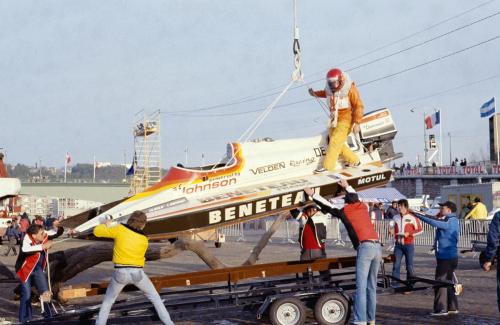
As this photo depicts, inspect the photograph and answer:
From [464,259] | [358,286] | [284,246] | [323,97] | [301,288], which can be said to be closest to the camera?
[358,286]

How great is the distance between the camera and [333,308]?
418 inches

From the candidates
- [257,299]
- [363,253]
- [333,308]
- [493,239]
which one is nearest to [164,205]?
[257,299]

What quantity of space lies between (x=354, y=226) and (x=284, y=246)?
20456 mm

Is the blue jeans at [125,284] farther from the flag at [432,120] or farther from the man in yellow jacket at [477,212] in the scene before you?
the flag at [432,120]

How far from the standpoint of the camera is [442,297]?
11203 mm

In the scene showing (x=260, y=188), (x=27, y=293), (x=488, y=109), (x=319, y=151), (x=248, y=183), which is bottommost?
(x=27, y=293)

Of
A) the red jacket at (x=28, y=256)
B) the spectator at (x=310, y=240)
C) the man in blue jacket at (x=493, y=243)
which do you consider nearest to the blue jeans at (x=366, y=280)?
the man in blue jacket at (x=493, y=243)

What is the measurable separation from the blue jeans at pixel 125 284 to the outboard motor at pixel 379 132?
6.15 metres

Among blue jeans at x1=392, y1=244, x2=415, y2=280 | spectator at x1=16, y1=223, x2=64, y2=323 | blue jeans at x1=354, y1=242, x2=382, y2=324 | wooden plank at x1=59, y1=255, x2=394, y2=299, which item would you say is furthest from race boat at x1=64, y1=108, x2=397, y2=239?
blue jeans at x1=354, y1=242, x2=382, y2=324

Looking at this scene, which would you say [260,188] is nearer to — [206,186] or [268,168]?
[268,168]

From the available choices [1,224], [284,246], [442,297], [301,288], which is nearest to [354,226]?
[301,288]

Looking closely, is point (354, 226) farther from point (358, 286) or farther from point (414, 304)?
point (414, 304)

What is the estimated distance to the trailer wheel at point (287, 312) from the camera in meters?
10.3

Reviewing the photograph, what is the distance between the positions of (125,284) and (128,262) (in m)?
0.33
